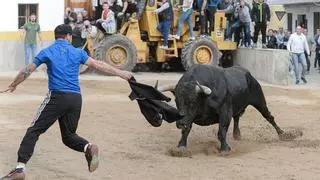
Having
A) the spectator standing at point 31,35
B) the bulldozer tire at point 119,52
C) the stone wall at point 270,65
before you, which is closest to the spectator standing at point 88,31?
the bulldozer tire at point 119,52

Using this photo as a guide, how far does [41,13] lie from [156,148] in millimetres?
14471

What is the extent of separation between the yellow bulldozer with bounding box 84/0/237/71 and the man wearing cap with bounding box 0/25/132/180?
14.1 metres

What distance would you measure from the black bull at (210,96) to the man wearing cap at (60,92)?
211cm

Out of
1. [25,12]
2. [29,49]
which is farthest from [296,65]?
[25,12]

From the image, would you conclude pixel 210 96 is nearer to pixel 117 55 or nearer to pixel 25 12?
pixel 117 55

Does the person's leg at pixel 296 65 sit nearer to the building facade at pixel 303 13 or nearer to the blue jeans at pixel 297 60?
the blue jeans at pixel 297 60

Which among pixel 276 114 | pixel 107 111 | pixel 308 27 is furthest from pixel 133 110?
pixel 308 27

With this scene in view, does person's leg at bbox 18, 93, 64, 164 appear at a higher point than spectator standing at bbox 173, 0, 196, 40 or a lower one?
lower

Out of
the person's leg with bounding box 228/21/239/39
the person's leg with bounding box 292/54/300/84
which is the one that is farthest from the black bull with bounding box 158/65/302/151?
the person's leg with bounding box 228/21/239/39

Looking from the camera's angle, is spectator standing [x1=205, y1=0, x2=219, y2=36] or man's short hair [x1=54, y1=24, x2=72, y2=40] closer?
man's short hair [x1=54, y1=24, x2=72, y2=40]

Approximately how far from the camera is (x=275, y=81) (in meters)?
20.2

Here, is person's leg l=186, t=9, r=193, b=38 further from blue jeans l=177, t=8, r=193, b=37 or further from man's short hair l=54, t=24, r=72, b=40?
man's short hair l=54, t=24, r=72, b=40

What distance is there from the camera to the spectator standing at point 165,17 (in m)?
21.8

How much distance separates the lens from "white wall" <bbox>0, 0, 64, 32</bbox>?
75.7 ft
